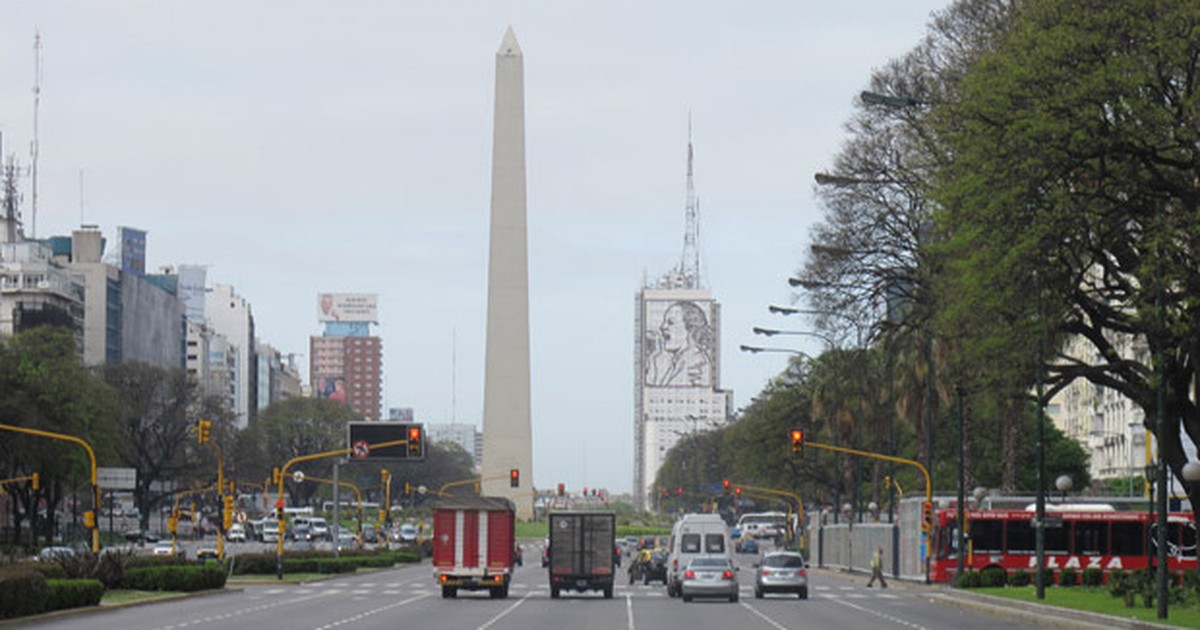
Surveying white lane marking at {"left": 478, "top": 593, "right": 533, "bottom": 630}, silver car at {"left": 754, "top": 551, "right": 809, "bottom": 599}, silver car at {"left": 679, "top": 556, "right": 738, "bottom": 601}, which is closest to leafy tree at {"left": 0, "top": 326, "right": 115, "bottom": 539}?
white lane marking at {"left": 478, "top": 593, "right": 533, "bottom": 630}

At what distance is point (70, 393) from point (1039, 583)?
61.1 m

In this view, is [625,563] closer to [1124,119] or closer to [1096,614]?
[1096,614]

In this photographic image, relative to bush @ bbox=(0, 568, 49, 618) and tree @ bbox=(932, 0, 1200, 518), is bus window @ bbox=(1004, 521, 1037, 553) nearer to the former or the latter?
tree @ bbox=(932, 0, 1200, 518)

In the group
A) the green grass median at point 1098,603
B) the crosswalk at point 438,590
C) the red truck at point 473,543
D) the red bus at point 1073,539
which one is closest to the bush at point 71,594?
the red truck at point 473,543

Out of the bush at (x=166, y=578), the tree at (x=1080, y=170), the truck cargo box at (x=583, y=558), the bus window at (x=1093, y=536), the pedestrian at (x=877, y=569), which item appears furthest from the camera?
the pedestrian at (x=877, y=569)

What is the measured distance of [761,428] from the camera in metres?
122

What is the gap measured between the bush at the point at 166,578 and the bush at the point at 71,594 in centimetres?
938

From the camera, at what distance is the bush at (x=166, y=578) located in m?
55.8

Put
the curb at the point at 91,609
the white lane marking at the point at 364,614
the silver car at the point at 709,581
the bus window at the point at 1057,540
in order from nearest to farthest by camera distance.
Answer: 1. the white lane marking at the point at 364,614
2. the curb at the point at 91,609
3. the silver car at the point at 709,581
4. the bus window at the point at 1057,540

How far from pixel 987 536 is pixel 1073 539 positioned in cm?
294

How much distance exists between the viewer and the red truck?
55.6m

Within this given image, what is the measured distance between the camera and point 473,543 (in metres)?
56.6

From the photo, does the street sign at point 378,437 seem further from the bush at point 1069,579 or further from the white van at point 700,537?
the bush at point 1069,579

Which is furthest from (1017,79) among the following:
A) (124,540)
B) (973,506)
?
(124,540)
